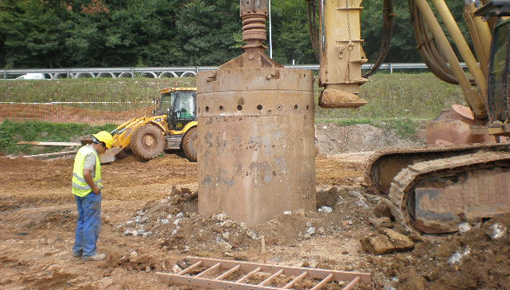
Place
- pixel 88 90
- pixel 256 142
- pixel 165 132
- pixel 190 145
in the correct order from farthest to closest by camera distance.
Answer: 1. pixel 88 90
2. pixel 165 132
3. pixel 190 145
4. pixel 256 142

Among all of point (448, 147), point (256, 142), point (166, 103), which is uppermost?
point (166, 103)

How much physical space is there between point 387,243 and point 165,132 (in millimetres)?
11553

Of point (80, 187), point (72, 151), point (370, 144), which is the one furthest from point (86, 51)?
point (80, 187)

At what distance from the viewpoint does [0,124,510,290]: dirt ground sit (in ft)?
16.1

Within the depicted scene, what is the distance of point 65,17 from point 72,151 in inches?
1081

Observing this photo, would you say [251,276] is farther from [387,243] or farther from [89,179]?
[89,179]

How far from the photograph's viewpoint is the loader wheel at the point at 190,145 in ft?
52.8

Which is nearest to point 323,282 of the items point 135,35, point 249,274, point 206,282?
point 249,274

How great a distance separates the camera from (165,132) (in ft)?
53.9

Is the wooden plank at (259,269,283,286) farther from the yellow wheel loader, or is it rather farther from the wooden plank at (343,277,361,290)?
the yellow wheel loader

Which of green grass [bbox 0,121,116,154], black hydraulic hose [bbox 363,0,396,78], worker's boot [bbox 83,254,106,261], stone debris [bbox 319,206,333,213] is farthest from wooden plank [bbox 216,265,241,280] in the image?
green grass [bbox 0,121,116,154]

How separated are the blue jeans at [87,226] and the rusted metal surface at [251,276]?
53.5 inches

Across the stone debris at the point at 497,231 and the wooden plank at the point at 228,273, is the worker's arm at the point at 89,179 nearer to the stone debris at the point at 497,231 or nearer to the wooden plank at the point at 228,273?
the wooden plank at the point at 228,273

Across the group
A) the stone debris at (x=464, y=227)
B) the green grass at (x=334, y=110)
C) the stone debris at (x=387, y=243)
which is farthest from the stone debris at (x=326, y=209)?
the green grass at (x=334, y=110)
